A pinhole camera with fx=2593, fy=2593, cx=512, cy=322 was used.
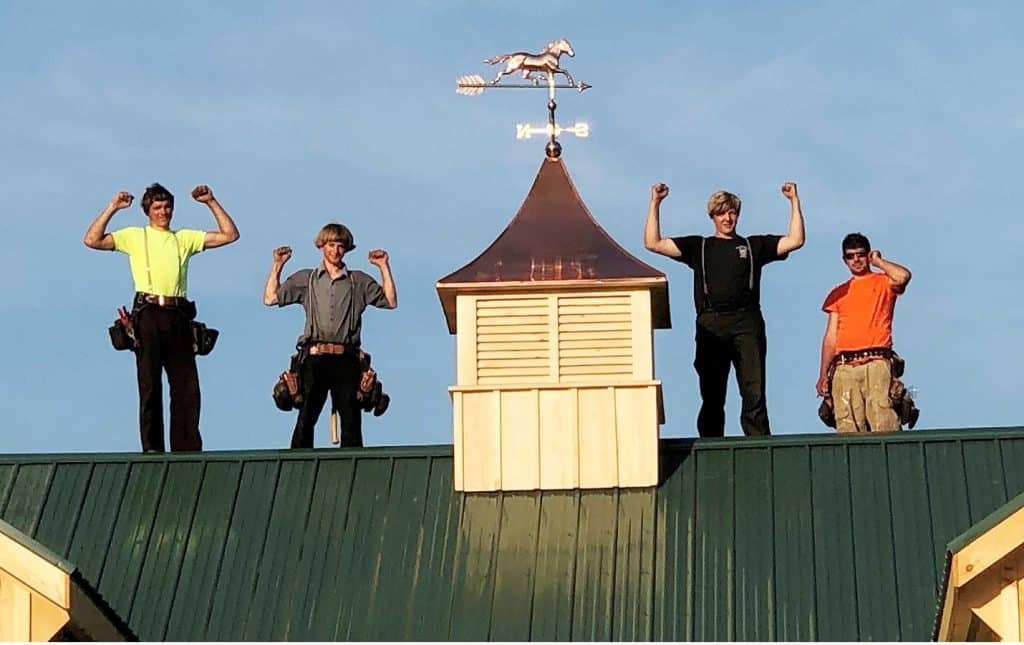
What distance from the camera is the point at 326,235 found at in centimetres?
2292

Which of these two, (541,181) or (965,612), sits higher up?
(541,181)

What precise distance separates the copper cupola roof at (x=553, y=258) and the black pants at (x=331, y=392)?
103 cm

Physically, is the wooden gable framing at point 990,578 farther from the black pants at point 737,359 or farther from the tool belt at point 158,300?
the tool belt at point 158,300

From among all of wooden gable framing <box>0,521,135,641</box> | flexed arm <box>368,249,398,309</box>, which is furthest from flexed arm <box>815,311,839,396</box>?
wooden gable framing <box>0,521,135,641</box>

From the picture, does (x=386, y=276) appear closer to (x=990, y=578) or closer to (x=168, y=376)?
(x=168, y=376)

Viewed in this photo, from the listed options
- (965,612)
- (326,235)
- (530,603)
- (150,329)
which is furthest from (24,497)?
(965,612)

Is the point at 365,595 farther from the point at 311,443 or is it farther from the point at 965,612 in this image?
the point at 965,612

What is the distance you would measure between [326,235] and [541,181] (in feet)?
6.61

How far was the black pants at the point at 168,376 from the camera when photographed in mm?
22812

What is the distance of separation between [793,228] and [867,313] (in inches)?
39.0

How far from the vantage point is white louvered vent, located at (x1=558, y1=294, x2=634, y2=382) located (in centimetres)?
2219

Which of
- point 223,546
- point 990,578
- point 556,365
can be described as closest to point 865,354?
point 556,365

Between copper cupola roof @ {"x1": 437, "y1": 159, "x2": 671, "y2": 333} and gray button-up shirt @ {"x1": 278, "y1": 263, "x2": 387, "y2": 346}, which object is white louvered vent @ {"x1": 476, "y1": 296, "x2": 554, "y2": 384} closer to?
copper cupola roof @ {"x1": 437, "y1": 159, "x2": 671, "y2": 333}

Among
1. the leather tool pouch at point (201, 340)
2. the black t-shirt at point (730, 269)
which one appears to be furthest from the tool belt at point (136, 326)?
the black t-shirt at point (730, 269)
